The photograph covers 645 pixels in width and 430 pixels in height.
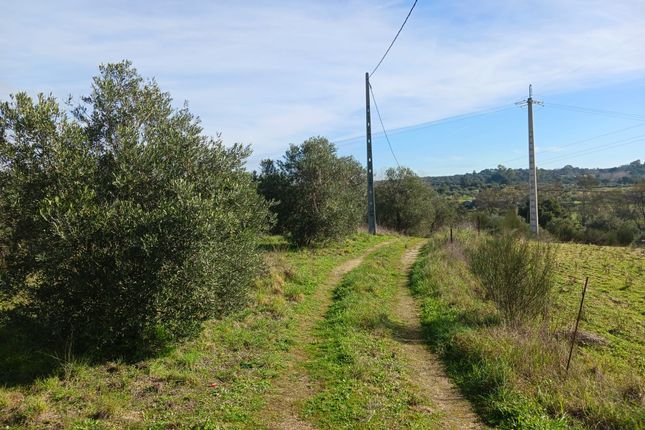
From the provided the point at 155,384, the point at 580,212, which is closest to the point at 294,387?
the point at 155,384

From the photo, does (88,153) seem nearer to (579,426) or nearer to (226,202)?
(226,202)

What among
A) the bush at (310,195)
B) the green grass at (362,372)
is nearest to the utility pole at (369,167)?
the bush at (310,195)

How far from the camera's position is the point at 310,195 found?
25328 mm

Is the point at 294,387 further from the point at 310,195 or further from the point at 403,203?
the point at 403,203

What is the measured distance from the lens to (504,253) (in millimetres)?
11930

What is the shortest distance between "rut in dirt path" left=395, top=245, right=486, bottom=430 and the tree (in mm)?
37250

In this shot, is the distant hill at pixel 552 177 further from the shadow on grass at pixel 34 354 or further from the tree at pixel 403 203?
the shadow on grass at pixel 34 354

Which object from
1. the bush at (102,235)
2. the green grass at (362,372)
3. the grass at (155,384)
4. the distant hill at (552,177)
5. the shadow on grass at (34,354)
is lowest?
the green grass at (362,372)

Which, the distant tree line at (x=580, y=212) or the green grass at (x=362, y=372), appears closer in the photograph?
the green grass at (x=362, y=372)

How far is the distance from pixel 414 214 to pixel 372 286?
35.3 metres

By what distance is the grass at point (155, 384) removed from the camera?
5.99m

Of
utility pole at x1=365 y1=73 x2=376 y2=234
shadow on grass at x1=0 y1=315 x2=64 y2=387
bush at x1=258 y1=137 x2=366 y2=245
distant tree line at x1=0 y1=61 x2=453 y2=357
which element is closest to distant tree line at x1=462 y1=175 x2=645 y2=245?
utility pole at x1=365 y1=73 x2=376 y2=234

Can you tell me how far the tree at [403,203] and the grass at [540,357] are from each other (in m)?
32.3

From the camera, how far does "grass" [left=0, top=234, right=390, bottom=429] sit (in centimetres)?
599
